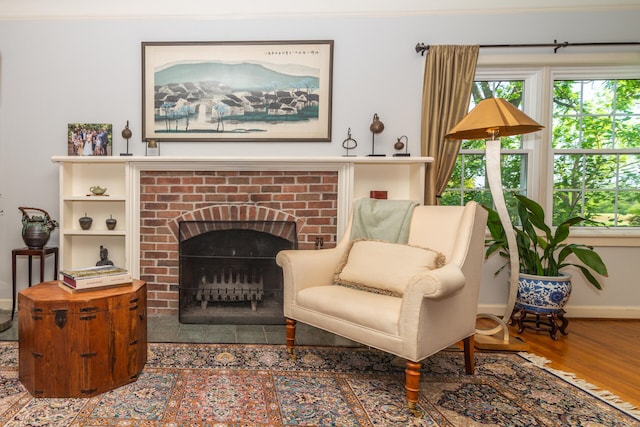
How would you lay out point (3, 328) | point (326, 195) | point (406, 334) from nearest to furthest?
point (406, 334), point (3, 328), point (326, 195)

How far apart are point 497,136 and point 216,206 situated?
7.23ft

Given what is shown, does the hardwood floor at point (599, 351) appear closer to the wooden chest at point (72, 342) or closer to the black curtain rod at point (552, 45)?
the black curtain rod at point (552, 45)

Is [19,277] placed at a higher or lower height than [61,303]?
lower

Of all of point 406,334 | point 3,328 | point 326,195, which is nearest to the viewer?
point 406,334

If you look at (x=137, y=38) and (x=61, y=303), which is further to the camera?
(x=137, y=38)

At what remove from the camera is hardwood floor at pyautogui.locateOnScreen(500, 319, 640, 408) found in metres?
1.99

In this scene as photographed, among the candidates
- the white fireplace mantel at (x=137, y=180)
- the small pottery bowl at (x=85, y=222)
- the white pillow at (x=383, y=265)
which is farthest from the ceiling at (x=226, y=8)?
the white pillow at (x=383, y=265)

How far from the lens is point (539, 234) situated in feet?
10.2

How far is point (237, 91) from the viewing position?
308cm

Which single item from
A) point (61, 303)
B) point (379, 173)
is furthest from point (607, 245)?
point (61, 303)

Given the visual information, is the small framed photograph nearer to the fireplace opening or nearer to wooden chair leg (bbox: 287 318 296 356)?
the fireplace opening

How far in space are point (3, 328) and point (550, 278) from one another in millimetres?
3967

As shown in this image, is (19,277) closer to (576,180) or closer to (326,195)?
(326,195)

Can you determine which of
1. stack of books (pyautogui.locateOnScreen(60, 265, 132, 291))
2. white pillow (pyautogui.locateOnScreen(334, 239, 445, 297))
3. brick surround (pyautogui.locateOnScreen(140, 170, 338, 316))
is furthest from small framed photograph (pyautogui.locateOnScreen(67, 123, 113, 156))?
white pillow (pyautogui.locateOnScreen(334, 239, 445, 297))
